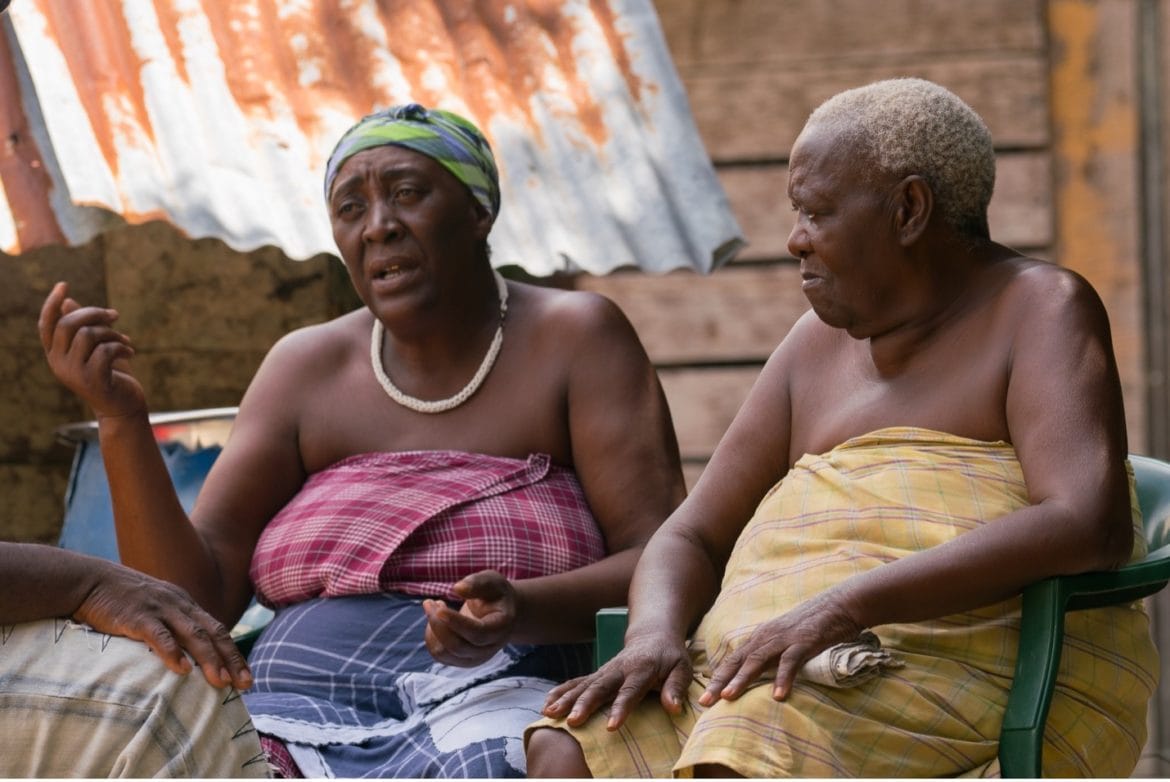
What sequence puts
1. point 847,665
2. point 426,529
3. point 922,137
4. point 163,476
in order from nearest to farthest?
point 847,665, point 922,137, point 426,529, point 163,476

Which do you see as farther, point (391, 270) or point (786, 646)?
point (391, 270)

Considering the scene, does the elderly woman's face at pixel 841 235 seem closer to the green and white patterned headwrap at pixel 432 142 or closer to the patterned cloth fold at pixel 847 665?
the patterned cloth fold at pixel 847 665

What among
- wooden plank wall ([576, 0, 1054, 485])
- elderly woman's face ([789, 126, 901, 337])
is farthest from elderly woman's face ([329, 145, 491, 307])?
wooden plank wall ([576, 0, 1054, 485])

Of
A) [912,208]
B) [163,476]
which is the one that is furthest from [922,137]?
[163,476]

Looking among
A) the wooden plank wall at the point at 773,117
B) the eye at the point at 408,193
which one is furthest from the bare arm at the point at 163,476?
the wooden plank wall at the point at 773,117

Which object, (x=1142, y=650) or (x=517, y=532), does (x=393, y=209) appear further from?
(x=1142, y=650)

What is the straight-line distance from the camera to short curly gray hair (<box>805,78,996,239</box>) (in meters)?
2.30

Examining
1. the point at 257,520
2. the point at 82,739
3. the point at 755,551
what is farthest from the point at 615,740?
the point at 257,520

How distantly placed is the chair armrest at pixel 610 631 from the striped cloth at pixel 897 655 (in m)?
0.16

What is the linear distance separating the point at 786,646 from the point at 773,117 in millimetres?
2927

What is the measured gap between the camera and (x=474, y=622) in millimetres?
2414

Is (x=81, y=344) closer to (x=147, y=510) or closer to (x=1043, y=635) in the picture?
(x=147, y=510)

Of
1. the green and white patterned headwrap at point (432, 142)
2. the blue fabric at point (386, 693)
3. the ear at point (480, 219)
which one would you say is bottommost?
the blue fabric at point (386, 693)

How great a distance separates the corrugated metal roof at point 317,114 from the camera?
3.62m
